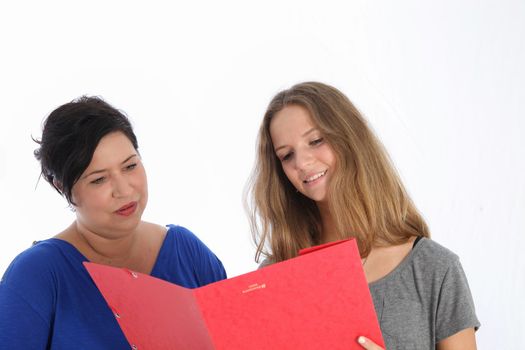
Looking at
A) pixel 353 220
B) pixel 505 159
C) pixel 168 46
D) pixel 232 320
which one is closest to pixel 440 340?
pixel 353 220

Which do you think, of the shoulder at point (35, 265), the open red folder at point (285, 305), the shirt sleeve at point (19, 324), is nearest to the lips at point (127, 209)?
the shoulder at point (35, 265)

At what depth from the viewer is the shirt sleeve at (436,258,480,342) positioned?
5.21ft

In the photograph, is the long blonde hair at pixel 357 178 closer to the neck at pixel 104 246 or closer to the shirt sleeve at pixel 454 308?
the shirt sleeve at pixel 454 308

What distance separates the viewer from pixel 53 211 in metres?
3.16

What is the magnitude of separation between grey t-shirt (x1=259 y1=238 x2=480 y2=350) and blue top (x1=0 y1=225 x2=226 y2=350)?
33.4 inches

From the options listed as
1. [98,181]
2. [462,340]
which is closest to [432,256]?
[462,340]

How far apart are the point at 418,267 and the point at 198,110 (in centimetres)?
186

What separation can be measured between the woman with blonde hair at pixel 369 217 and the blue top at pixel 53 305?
0.58 meters

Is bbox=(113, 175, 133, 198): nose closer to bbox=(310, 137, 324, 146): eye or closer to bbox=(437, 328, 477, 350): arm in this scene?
bbox=(310, 137, 324, 146): eye

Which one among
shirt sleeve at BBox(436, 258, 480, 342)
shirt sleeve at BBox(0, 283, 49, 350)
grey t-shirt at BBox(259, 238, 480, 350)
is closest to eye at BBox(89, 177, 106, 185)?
shirt sleeve at BBox(0, 283, 49, 350)

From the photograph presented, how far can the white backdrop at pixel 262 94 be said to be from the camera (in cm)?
299

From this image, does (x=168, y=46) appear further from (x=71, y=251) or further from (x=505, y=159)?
(x=505, y=159)

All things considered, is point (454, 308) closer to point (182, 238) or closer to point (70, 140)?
point (182, 238)

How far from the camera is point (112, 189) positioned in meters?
1.85
